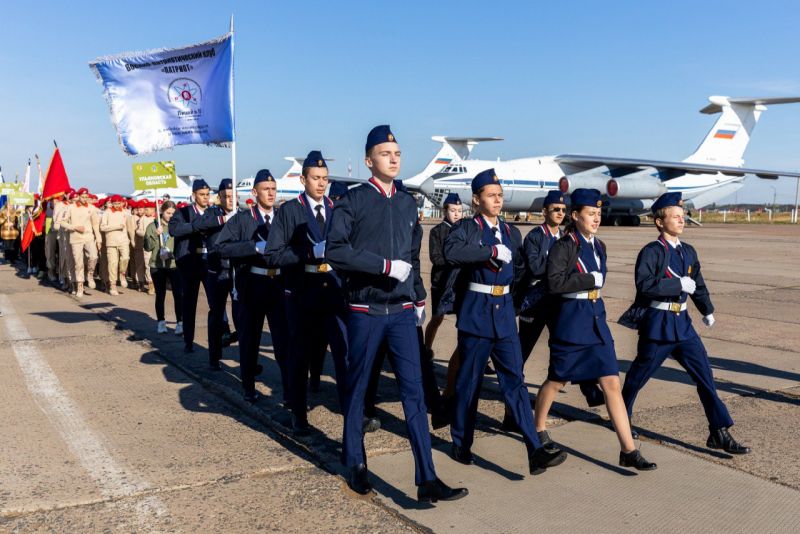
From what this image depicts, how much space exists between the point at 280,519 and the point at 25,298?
11549 millimetres

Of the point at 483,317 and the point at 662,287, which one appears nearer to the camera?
the point at 483,317

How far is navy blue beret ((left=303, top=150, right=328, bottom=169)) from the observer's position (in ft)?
17.5

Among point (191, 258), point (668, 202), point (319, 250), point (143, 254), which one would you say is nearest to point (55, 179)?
point (143, 254)

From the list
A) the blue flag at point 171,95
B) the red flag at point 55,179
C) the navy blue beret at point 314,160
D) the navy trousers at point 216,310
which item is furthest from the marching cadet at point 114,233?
the navy blue beret at point 314,160

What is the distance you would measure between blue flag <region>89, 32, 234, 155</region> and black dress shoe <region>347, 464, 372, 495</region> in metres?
5.04

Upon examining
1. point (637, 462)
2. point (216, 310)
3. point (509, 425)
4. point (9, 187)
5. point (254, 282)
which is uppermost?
point (9, 187)

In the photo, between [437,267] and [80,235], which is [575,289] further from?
[80,235]

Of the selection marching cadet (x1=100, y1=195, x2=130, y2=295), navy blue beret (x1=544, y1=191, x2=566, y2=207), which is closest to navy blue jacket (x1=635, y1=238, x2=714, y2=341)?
navy blue beret (x1=544, y1=191, x2=566, y2=207)

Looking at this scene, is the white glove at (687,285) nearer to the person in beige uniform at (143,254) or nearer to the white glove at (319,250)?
the white glove at (319,250)

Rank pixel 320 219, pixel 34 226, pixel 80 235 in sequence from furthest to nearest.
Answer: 1. pixel 34 226
2. pixel 80 235
3. pixel 320 219

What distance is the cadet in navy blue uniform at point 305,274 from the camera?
16.6 feet

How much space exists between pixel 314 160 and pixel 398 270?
1819mm

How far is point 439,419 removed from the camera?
529 cm

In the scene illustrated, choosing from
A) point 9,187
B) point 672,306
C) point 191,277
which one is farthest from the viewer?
point 9,187
